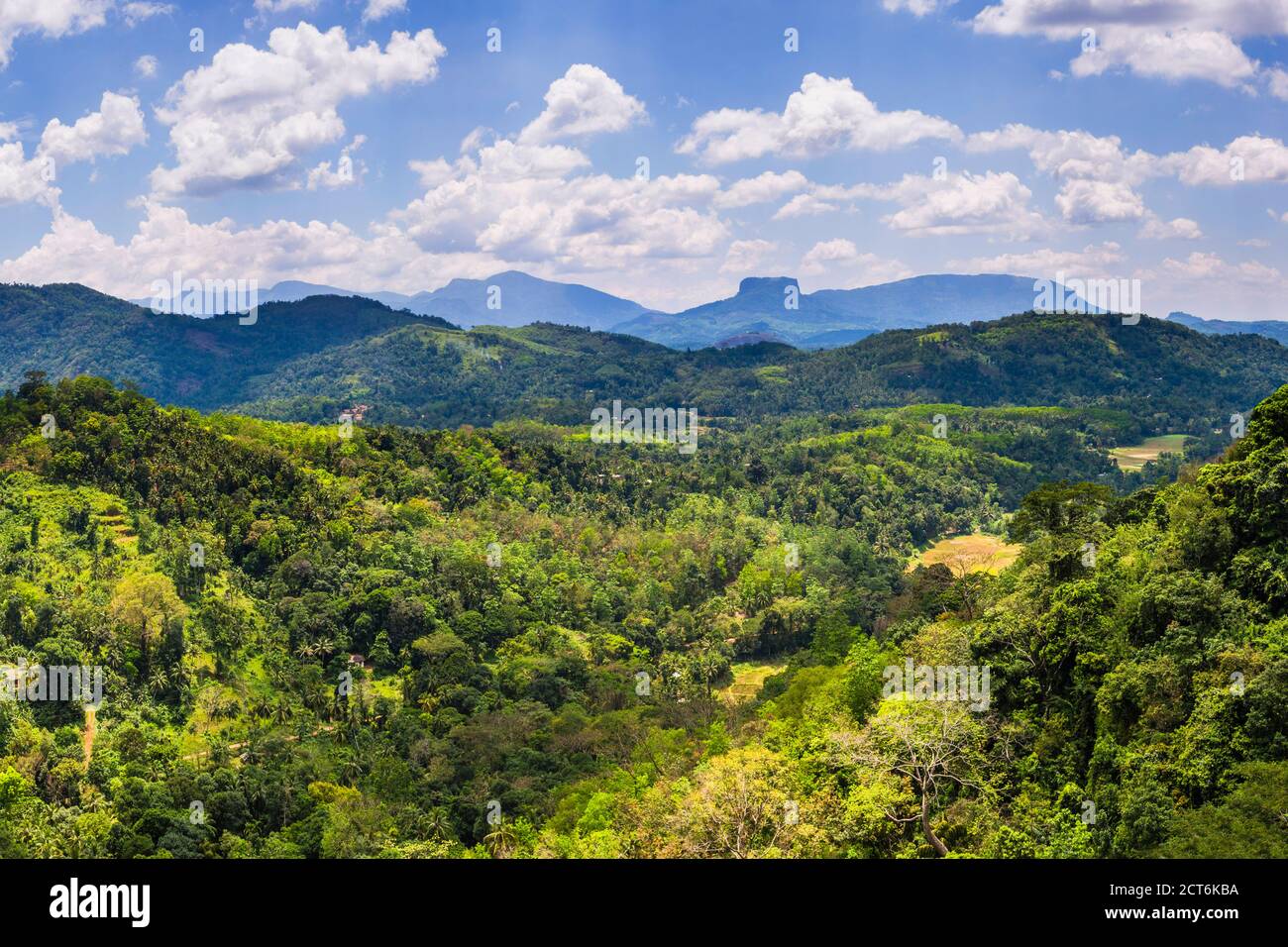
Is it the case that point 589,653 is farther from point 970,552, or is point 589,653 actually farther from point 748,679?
point 970,552

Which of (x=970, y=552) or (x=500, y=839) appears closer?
(x=500, y=839)

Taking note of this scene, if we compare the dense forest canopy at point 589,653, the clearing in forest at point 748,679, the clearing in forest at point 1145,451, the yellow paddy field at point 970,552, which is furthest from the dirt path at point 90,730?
the clearing in forest at point 1145,451

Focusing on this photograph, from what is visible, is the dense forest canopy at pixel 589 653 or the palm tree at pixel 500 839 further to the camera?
the palm tree at pixel 500 839

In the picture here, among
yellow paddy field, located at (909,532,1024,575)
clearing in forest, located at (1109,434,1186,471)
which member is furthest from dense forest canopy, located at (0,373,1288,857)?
clearing in forest, located at (1109,434,1186,471)

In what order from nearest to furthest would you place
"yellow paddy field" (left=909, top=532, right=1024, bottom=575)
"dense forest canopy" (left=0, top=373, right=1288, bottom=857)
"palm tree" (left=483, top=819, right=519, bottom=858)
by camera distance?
"dense forest canopy" (left=0, top=373, right=1288, bottom=857) < "palm tree" (left=483, top=819, right=519, bottom=858) < "yellow paddy field" (left=909, top=532, right=1024, bottom=575)

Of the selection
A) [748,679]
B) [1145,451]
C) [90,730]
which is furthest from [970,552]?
[90,730]

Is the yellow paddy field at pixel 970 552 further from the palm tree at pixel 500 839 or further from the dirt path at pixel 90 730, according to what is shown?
the dirt path at pixel 90 730

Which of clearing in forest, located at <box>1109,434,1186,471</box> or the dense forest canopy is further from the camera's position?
clearing in forest, located at <box>1109,434,1186,471</box>

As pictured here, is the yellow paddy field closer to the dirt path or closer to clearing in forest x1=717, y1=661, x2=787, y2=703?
clearing in forest x1=717, y1=661, x2=787, y2=703
